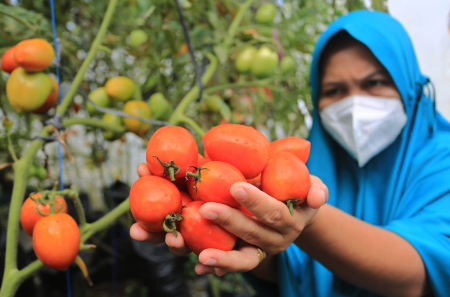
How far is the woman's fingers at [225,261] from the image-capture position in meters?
0.38

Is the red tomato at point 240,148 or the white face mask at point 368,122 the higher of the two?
the red tomato at point 240,148

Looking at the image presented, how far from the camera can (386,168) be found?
0.95 metres

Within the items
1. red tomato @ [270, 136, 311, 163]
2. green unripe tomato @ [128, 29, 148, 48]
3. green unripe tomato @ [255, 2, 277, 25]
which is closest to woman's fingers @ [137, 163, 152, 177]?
red tomato @ [270, 136, 311, 163]

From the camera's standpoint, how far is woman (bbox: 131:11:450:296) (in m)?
0.60

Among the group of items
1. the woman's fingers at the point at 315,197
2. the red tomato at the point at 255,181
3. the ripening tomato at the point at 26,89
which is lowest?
the red tomato at the point at 255,181

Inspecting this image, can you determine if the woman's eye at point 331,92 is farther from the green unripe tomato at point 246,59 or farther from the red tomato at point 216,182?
the red tomato at point 216,182

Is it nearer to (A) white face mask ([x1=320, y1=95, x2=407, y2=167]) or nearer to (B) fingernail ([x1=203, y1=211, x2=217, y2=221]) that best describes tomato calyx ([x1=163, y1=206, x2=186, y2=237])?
(B) fingernail ([x1=203, y1=211, x2=217, y2=221])

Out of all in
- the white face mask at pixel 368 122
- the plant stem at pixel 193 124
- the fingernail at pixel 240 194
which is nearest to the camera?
the fingernail at pixel 240 194

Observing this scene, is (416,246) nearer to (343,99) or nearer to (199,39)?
(343,99)

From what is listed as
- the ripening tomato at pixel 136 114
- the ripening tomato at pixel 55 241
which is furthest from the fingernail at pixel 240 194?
the ripening tomato at pixel 136 114

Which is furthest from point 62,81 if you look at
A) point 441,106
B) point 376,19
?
point 441,106

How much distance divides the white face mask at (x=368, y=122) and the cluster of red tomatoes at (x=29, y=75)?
0.75 metres

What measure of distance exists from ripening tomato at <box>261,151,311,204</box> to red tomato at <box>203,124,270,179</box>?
0.02 meters

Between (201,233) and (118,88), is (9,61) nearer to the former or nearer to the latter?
(118,88)
